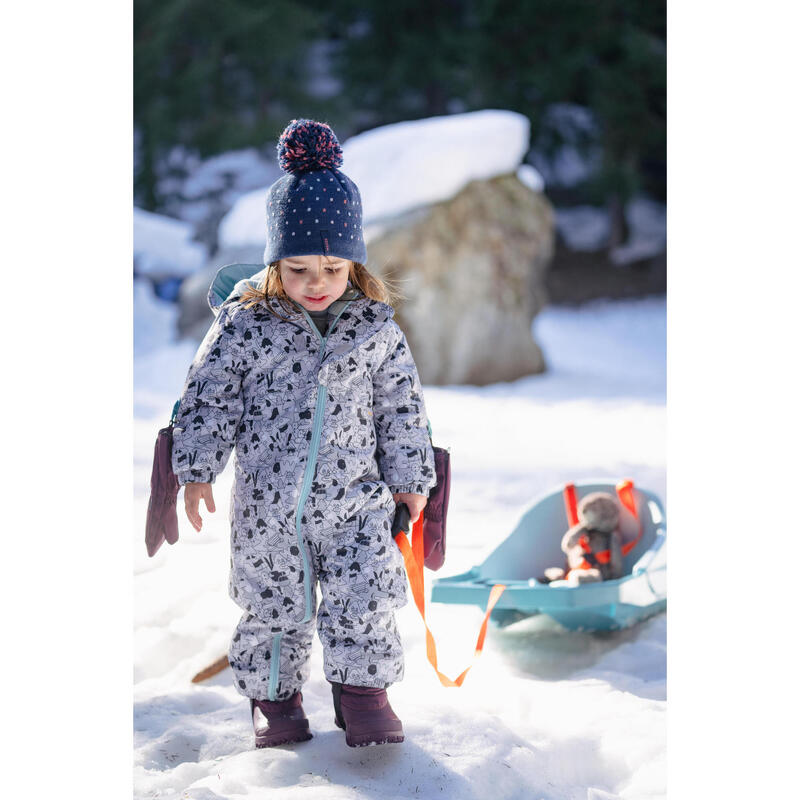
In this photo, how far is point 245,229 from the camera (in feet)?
20.1

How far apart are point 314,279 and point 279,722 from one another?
71cm

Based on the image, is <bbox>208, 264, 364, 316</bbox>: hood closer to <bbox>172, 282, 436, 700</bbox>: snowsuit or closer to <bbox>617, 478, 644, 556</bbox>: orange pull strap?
<bbox>172, 282, 436, 700</bbox>: snowsuit

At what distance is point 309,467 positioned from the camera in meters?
1.43

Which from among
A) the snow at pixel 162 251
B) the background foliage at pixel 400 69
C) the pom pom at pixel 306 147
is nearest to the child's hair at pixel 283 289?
the pom pom at pixel 306 147

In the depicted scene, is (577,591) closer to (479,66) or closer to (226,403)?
(226,403)

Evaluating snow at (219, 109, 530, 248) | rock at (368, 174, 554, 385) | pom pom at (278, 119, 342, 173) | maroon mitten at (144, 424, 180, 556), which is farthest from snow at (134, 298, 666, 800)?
snow at (219, 109, 530, 248)

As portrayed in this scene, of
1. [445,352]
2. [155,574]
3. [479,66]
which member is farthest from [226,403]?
[479,66]

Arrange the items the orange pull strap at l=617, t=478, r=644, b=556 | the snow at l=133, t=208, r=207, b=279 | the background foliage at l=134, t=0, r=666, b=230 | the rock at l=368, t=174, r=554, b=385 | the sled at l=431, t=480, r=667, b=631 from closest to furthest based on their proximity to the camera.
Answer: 1. the sled at l=431, t=480, r=667, b=631
2. the orange pull strap at l=617, t=478, r=644, b=556
3. the rock at l=368, t=174, r=554, b=385
4. the snow at l=133, t=208, r=207, b=279
5. the background foliage at l=134, t=0, r=666, b=230

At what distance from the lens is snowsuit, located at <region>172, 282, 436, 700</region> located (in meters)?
1.44

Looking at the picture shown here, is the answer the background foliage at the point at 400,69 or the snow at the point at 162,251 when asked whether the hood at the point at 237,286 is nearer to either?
the snow at the point at 162,251

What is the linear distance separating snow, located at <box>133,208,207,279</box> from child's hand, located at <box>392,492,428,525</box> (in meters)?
7.15
